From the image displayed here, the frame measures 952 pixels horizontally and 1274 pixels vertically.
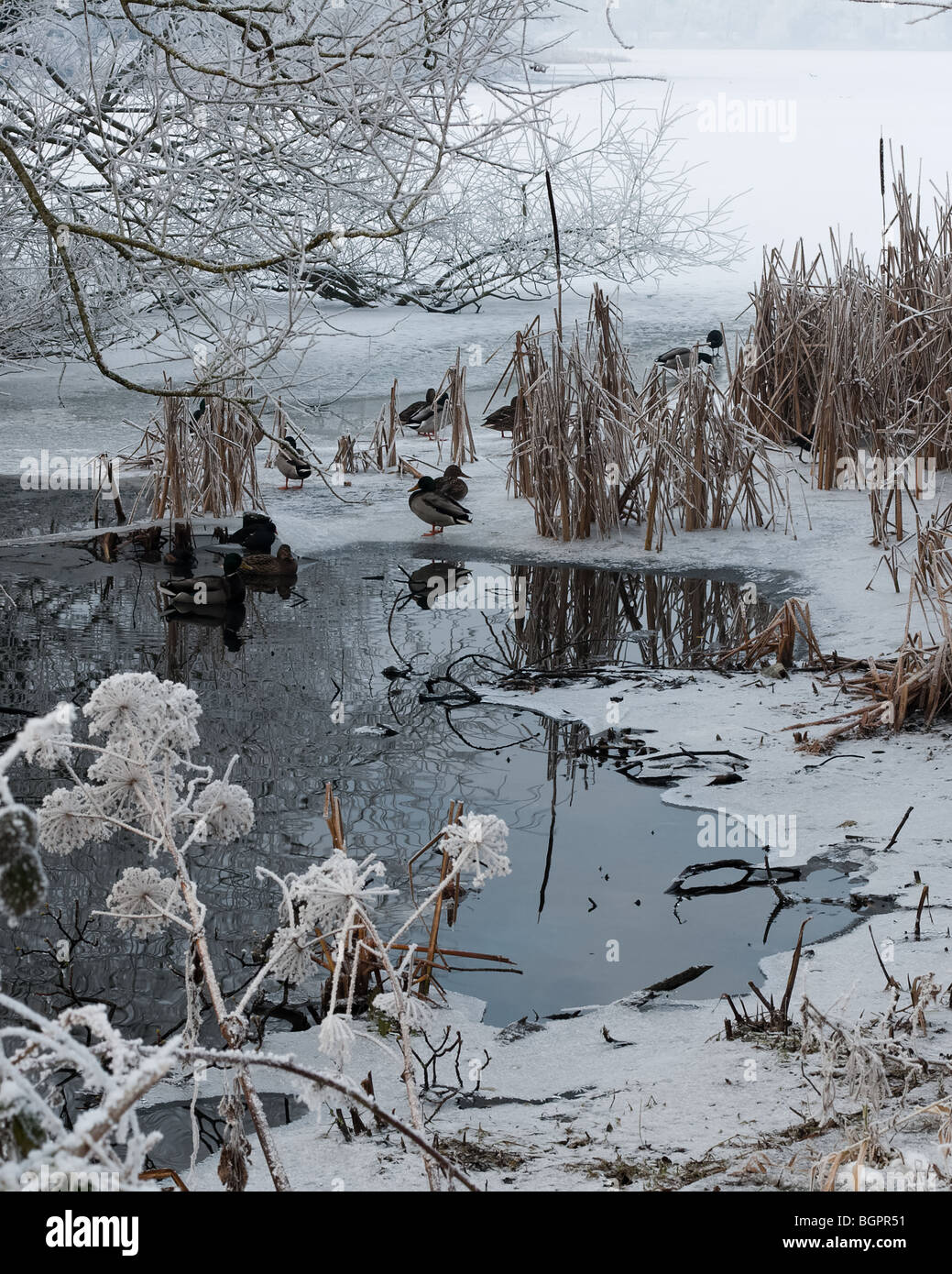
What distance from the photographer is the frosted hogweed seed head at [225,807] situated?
2998 mm

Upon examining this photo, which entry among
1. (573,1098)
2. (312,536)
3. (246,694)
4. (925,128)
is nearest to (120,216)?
(246,694)

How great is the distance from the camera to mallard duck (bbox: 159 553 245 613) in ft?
27.5

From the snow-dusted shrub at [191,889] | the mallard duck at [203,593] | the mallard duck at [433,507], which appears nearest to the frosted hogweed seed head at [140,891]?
the snow-dusted shrub at [191,889]

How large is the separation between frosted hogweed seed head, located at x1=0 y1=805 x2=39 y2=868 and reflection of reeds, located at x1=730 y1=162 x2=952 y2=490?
8.60 metres

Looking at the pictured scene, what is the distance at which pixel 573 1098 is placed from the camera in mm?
3320

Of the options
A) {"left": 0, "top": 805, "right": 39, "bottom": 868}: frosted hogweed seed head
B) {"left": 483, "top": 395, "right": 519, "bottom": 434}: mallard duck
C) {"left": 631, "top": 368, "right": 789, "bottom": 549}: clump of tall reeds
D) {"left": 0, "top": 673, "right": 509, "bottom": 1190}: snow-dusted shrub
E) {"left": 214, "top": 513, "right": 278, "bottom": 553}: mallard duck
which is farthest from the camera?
{"left": 483, "top": 395, "right": 519, "bottom": 434}: mallard duck

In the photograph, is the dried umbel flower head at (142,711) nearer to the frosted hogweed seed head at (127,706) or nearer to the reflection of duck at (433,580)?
the frosted hogweed seed head at (127,706)

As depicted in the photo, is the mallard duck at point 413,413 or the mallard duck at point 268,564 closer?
the mallard duck at point 268,564

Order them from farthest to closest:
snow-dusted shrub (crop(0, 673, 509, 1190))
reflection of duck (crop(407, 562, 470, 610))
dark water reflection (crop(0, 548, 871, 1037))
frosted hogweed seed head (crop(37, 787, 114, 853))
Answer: reflection of duck (crop(407, 562, 470, 610))
dark water reflection (crop(0, 548, 871, 1037))
frosted hogweed seed head (crop(37, 787, 114, 853))
snow-dusted shrub (crop(0, 673, 509, 1190))

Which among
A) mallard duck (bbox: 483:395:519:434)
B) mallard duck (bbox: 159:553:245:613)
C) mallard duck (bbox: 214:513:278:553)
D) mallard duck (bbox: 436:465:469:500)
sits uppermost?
mallard duck (bbox: 483:395:519:434)

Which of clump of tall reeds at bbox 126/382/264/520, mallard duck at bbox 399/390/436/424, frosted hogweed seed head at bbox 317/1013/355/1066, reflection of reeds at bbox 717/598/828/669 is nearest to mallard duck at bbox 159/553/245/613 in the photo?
clump of tall reeds at bbox 126/382/264/520

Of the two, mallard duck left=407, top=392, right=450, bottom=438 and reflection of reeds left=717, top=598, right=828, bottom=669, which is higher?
mallard duck left=407, top=392, right=450, bottom=438

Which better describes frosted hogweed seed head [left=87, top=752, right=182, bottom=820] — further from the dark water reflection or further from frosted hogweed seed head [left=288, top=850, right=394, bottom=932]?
the dark water reflection

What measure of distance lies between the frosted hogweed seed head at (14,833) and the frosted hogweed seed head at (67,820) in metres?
1.59
